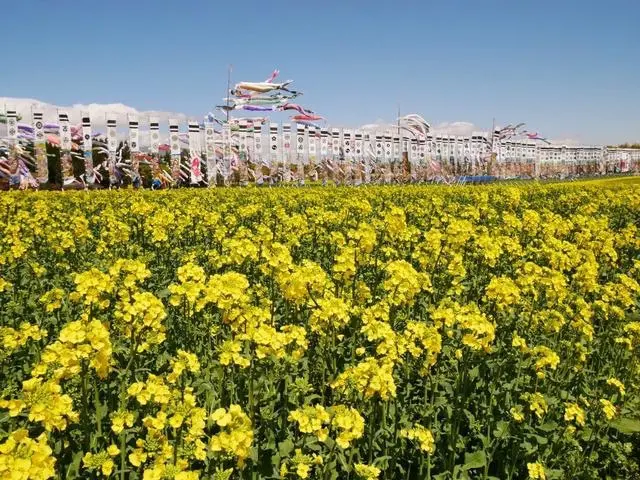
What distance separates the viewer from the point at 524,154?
5747cm

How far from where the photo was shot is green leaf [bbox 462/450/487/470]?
352 cm

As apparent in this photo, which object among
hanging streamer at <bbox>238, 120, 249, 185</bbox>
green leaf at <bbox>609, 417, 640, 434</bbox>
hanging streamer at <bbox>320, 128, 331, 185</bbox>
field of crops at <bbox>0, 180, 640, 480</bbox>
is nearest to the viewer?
field of crops at <bbox>0, 180, 640, 480</bbox>

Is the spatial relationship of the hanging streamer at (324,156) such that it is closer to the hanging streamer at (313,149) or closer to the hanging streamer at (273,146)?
the hanging streamer at (313,149)

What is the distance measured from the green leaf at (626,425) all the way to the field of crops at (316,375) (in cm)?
3

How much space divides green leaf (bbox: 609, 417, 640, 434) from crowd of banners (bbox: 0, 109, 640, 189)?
76.5ft

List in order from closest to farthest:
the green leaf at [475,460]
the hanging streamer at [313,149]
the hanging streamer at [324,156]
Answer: the green leaf at [475,460]
the hanging streamer at [313,149]
the hanging streamer at [324,156]

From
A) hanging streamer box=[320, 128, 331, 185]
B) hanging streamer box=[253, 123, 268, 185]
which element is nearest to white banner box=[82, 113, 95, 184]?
hanging streamer box=[253, 123, 268, 185]

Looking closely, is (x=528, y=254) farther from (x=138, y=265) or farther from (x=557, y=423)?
(x=138, y=265)

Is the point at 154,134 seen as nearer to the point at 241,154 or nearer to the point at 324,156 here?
the point at 241,154

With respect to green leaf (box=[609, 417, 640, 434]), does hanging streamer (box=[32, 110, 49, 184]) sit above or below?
above

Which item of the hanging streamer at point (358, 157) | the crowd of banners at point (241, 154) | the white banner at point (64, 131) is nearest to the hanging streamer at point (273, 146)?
the crowd of banners at point (241, 154)

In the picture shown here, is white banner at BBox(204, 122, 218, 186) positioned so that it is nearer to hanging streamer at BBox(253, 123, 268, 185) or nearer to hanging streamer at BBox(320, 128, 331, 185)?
hanging streamer at BBox(253, 123, 268, 185)

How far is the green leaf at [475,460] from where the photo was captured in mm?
3524

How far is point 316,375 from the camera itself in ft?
14.8
